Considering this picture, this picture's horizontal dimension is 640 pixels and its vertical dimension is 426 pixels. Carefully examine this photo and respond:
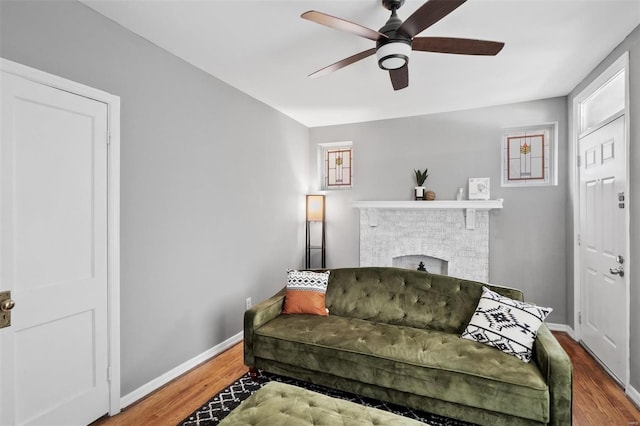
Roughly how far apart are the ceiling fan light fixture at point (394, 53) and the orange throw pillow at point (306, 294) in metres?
1.86

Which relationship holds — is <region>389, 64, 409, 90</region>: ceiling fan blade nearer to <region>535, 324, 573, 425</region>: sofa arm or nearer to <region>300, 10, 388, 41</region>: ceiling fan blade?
<region>300, 10, 388, 41</region>: ceiling fan blade

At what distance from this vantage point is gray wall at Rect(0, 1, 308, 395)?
204cm

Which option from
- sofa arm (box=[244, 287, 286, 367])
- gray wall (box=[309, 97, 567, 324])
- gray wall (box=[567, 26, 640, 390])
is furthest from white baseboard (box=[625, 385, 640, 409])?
sofa arm (box=[244, 287, 286, 367])

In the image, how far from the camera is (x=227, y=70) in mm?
3004

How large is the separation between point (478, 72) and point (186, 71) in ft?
8.61

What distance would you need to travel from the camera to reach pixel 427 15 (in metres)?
1.68

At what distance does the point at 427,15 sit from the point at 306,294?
222cm

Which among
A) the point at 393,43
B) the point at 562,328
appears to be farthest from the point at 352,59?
the point at 562,328

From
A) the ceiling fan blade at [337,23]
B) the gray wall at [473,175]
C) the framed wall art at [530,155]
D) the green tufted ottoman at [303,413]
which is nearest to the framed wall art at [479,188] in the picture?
the gray wall at [473,175]

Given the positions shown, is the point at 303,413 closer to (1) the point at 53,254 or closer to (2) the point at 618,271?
(1) the point at 53,254

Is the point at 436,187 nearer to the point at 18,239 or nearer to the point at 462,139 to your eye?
the point at 462,139

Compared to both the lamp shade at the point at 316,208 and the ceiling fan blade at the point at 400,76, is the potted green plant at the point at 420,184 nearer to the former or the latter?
the lamp shade at the point at 316,208

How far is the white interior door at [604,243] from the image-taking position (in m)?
2.57

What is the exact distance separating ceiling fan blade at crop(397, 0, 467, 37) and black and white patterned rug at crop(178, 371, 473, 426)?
2397mm
